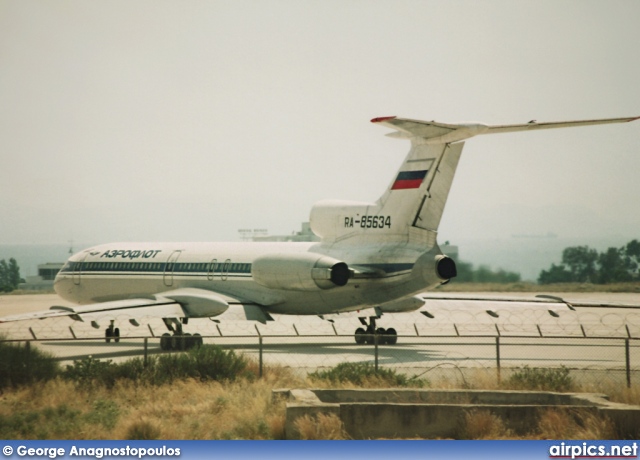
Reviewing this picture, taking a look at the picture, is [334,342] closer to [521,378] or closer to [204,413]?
[521,378]

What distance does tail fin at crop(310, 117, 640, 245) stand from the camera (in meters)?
22.9

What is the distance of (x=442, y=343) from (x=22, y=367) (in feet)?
40.6

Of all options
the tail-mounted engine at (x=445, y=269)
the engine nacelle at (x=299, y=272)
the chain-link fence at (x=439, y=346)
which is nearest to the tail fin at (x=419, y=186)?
the tail-mounted engine at (x=445, y=269)

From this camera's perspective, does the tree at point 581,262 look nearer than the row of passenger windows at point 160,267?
No

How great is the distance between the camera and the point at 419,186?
2408 centimetres

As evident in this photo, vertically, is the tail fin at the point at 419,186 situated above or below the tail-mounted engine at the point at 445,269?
above

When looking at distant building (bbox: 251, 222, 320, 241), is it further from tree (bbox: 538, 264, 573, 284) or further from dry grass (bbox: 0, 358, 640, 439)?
dry grass (bbox: 0, 358, 640, 439)

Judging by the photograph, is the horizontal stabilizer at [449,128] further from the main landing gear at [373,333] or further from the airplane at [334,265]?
the main landing gear at [373,333]

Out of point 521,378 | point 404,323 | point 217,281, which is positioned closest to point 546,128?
point 521,378

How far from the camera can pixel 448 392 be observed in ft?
47.5

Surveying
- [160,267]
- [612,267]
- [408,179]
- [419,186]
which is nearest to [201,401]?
[419,186]

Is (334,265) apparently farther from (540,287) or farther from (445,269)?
(540,287)

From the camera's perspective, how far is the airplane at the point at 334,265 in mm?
23672

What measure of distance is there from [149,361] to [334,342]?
12234mm
